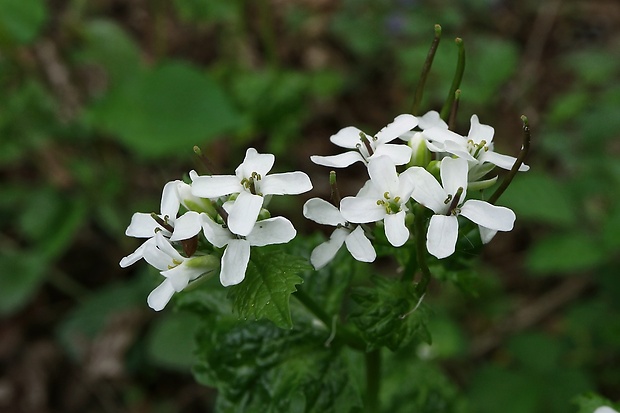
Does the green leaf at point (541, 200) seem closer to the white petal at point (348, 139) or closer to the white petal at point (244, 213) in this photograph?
the white petal at point (348, 139)

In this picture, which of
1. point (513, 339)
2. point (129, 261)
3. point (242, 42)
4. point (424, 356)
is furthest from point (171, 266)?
point (242, 42)

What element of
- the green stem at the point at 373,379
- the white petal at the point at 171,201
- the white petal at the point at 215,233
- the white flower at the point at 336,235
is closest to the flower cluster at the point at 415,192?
the white flower at the point at 336,235

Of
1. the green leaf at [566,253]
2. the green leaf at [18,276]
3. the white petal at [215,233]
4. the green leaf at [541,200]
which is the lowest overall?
the green leaf at [18,276]

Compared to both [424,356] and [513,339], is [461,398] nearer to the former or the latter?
[424,356]

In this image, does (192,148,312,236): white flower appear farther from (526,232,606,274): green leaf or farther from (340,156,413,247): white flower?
(526,232,606,274): green leaf

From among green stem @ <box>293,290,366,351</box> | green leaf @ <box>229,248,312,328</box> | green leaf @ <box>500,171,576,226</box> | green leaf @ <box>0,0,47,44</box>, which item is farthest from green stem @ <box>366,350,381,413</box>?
green leaf @ <box>0,0,47,44</box>

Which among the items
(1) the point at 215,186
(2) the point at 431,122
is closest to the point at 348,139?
(2) the point at 431,122
